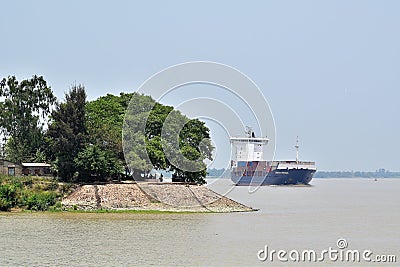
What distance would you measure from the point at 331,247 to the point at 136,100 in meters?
28.4

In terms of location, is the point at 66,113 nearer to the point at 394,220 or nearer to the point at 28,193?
the point at 28,193

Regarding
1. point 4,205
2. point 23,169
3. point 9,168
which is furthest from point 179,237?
point 9,168

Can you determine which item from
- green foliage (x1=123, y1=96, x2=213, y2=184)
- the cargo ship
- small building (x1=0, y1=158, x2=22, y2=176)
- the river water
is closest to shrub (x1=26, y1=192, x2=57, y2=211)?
the river water

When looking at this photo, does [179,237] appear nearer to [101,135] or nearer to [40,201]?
[40,201]

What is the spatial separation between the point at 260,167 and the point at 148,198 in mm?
56373

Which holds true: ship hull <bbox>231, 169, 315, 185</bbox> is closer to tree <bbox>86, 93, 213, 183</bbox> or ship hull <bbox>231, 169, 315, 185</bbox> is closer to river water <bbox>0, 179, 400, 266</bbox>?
tree <bbox>86, 93, 213, 183</bbox>

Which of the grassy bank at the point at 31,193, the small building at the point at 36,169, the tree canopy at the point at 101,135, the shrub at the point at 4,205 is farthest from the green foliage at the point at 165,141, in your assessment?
the shrub at the point at 4,205

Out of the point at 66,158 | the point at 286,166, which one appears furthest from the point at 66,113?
the point at 286,166

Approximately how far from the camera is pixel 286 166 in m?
104

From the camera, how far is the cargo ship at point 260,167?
104m

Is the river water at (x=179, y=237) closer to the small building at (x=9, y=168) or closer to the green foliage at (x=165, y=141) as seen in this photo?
the green foliage at (x=165, y=141)

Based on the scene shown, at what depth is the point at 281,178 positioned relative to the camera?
4190 inches

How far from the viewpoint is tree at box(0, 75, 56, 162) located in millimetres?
57750

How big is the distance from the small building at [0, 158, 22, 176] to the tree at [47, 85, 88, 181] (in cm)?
290
